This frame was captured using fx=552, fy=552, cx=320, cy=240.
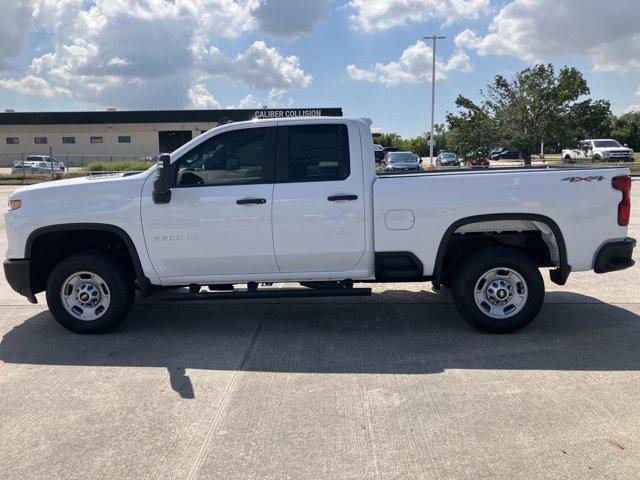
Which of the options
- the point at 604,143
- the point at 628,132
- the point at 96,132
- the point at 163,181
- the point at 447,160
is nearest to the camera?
the point at 163,181

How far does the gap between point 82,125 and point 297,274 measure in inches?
2219

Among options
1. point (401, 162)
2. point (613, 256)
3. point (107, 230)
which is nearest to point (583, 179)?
point (613, 256)

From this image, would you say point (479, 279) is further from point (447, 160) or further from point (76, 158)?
point (76, 158)

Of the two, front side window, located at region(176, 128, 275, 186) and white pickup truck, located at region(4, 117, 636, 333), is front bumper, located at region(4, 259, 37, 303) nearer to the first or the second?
white pickup truck, located at region(4, 117, 636, 333)

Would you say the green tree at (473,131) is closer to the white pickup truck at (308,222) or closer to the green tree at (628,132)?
the white pickup truck at (308,222)

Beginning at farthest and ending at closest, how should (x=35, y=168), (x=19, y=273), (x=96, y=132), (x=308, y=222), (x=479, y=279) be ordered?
1. (x=96, y=132)
2. (x=35, y=168)
3. (x=19, y=273)
4. (x=479, y=279)
5. (x=308, y=222)

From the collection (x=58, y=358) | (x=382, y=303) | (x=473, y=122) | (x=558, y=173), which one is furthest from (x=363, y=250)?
(x=473, y=122)

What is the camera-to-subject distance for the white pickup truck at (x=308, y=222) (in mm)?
5137

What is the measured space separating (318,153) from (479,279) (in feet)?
6.44

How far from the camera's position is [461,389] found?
4.15m

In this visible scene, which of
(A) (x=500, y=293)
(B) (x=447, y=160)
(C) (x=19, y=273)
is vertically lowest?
(A) (x=500, y=293)

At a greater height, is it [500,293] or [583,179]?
[583,179]

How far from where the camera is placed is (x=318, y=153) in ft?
17.5

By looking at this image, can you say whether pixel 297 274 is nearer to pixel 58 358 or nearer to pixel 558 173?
pixel 58 358
